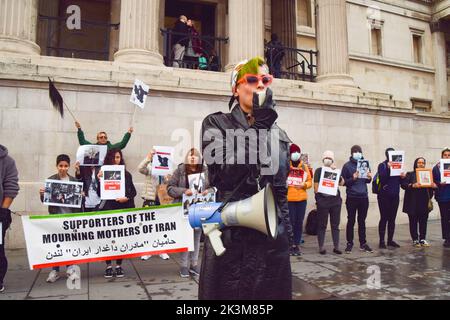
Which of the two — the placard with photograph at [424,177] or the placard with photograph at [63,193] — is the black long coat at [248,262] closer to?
the placard with photograph at [63,193]

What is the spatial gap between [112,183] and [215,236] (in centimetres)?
486

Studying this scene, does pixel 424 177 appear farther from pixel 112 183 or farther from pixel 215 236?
pixel 215 236

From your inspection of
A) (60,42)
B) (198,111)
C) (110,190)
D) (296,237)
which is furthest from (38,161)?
(60,42)

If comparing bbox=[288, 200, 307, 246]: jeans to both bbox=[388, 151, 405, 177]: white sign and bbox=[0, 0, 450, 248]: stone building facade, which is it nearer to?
bbox=[388, 151, 405, 177]: white sign

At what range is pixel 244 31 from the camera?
1172 centimetres

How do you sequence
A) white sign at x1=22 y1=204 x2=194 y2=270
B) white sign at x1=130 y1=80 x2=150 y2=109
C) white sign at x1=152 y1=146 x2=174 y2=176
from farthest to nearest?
white sign at x1=130 y1=80 x2=150 y2=109 < white sign at x1=152 y1=146 x2=174 y2=176 < white sign at x1=22 y1=204 x2=194 y2=270

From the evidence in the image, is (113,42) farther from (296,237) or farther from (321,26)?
(296,237)

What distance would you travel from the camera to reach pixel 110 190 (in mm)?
6715

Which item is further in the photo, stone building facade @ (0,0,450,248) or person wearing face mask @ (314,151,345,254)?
stone building facade @ (0,0,450,248)

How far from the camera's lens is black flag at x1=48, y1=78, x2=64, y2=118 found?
29.6 feet

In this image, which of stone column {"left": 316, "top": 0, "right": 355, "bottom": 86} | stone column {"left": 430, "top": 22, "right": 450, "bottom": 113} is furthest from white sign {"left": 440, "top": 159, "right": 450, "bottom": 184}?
stone column {"left": 430, "top": 22, "right": 450, "bottom": 113}

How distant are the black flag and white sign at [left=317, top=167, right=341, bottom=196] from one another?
663 cm

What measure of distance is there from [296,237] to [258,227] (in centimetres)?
632

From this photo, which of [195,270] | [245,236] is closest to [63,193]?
[195,270]
